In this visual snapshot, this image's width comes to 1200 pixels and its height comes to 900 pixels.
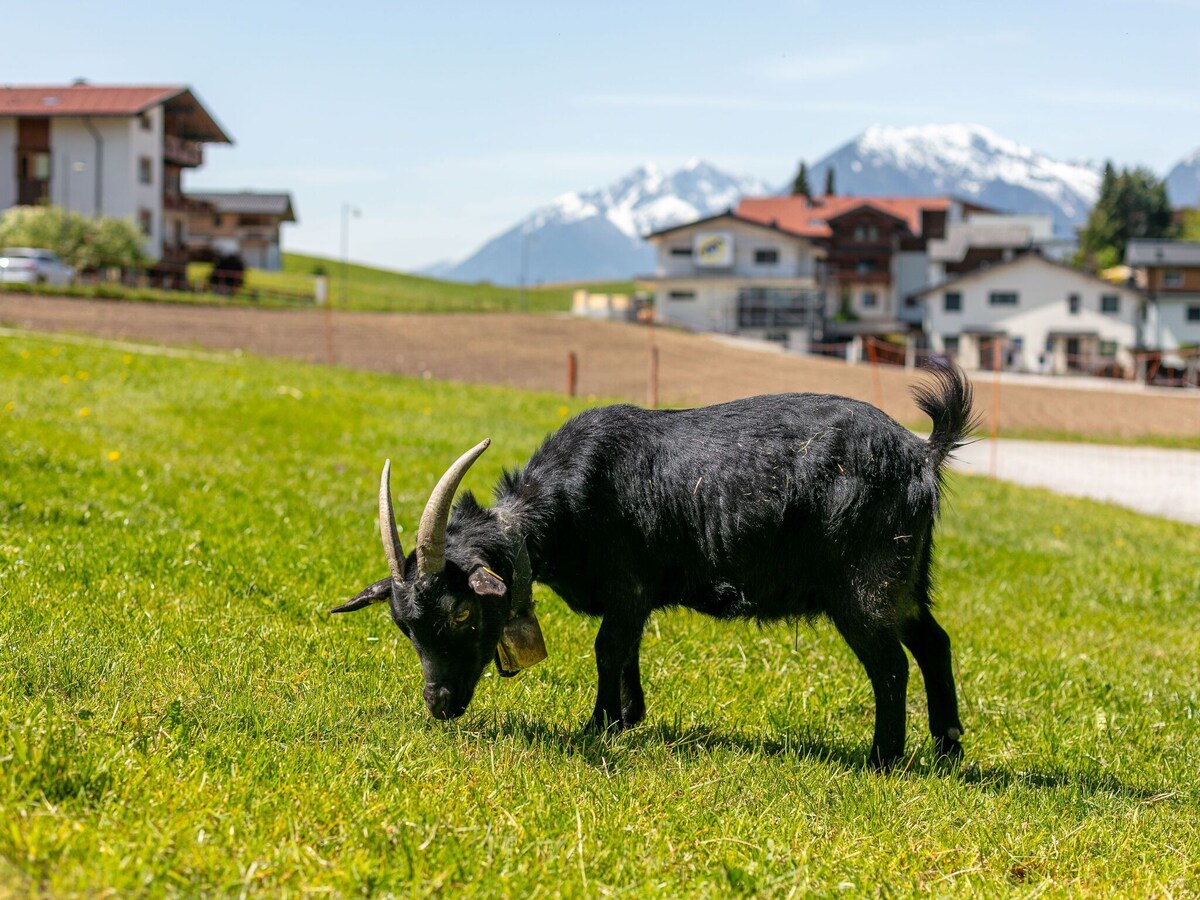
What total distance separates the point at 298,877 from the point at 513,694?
8.35 ft

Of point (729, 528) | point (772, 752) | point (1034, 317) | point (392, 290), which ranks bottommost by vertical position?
point (772, 752)

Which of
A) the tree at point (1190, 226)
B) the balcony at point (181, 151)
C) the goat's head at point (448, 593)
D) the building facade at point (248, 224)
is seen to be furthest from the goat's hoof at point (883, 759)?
the tree at point (1190, 226)

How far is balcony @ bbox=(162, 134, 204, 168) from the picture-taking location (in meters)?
67.0

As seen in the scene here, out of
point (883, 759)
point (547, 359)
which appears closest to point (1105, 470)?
point (883, 759)

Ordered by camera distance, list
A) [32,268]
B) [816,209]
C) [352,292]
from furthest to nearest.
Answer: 1. [816,209]
2. [352,292]
3. [32,268]

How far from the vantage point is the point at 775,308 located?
8100 centimetres

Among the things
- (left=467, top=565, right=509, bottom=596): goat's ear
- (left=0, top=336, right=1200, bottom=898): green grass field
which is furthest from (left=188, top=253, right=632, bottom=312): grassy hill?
(left=467, top=565, right=509, bottom=596): goat's ear

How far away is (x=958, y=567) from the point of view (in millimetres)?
11336

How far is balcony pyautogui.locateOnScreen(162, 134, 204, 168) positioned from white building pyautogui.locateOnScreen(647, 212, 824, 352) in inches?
1100

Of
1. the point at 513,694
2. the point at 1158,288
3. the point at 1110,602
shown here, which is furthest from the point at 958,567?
the point at 1158,288

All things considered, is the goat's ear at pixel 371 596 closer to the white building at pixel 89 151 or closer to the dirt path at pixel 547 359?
the dirt path at pixel 547 359

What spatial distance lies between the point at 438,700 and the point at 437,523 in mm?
738

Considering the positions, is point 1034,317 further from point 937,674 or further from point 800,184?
point 937,674

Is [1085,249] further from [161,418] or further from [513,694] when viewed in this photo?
[513,694]
